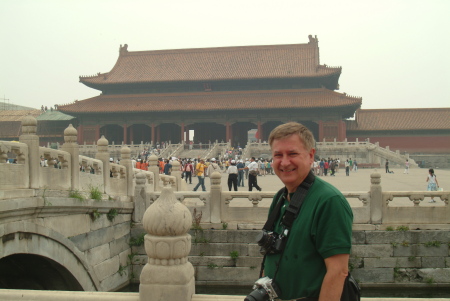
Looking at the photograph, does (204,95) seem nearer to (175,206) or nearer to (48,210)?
(48,210)

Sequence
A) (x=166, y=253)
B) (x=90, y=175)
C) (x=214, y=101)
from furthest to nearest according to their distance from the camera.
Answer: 1. (x=214, y=101)
2. (x=90, y=175)
3. (x=166, y=253)

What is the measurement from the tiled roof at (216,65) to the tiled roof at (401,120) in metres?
4.76

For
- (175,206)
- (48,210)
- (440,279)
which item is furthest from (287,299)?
(440,279)

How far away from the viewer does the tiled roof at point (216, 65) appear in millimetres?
42409

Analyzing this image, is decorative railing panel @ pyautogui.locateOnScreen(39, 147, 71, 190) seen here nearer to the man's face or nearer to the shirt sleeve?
the man's face

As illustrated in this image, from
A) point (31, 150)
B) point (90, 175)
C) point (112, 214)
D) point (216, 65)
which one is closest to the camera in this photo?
point (31, 150)

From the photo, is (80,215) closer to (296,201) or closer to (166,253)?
(166,253)

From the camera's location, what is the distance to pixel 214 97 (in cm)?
4206

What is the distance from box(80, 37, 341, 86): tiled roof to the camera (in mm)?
42409

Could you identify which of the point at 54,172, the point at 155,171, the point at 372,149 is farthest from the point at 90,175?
the point at 372,149

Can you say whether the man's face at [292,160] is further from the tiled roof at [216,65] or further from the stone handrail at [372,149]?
the tiled roof at [216,65]

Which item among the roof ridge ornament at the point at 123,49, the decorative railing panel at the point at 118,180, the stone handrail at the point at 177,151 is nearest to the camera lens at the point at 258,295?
the decorative railing panel at the point at 118,180

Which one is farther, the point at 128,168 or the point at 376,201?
the point at 128,168

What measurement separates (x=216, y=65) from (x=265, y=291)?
1706 inches
